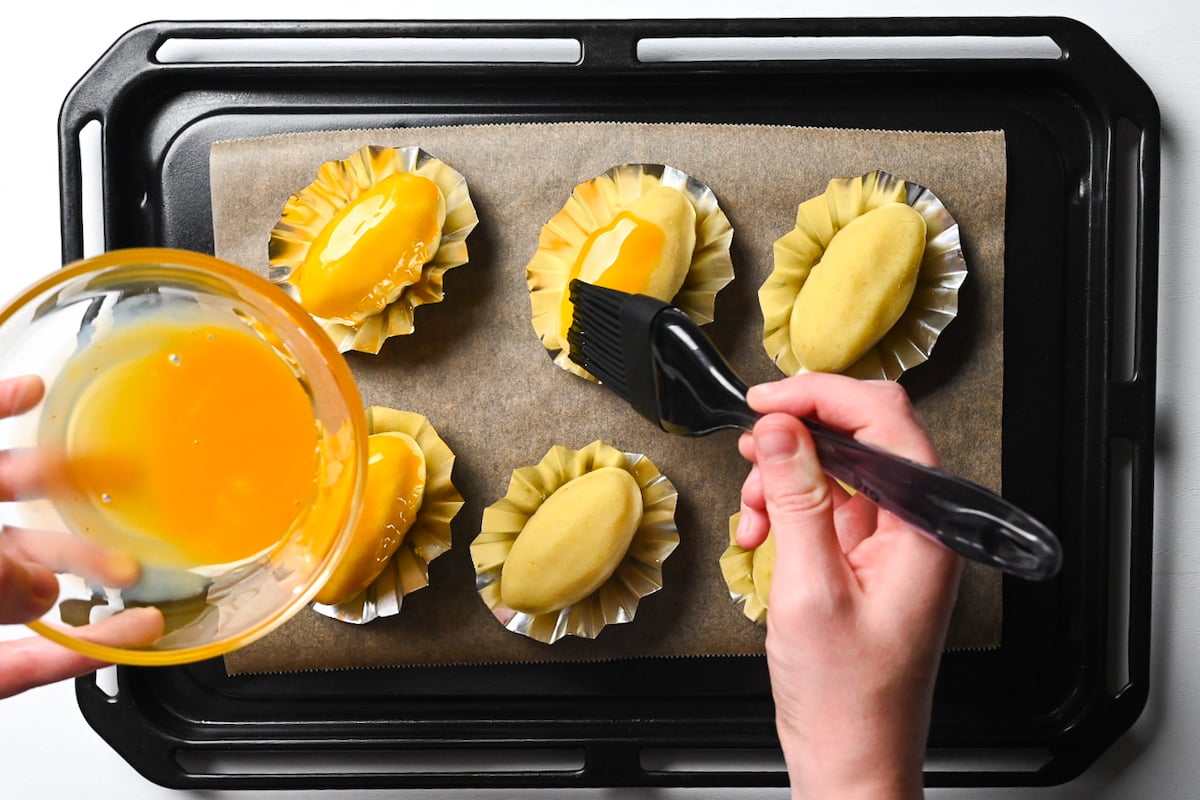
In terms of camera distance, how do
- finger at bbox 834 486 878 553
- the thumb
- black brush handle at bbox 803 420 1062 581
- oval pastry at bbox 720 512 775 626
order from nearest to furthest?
1. black brush handle at bbox 803 420 1062 581
2. the thumb
3. finger at bbox 834 486 878 553
4. oval pastry at bbox 720 512 775 626

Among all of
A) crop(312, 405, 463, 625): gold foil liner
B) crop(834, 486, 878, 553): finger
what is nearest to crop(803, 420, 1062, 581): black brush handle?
crop(834, 486, 878, 553): finger

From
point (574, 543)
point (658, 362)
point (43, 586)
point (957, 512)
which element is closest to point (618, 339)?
point (658, 362)

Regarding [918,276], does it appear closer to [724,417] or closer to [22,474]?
[724,417]

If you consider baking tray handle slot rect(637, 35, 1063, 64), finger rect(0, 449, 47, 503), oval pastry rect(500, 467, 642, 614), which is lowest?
oval pastry rect(500, 467, 642, 614)

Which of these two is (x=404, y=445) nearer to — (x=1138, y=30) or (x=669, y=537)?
(x=669, y=537)

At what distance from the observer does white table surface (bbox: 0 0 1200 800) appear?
769mm

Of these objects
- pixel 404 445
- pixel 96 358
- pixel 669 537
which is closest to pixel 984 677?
pixel 669 537

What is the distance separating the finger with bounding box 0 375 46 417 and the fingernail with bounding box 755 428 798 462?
0.42 metres

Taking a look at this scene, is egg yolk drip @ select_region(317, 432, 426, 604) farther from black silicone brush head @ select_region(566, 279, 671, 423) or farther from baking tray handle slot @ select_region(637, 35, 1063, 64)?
baking tray handle slot @ select_region(637, 35, 1063, 64)

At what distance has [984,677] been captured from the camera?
0.77 meters

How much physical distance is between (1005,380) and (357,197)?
534 mm

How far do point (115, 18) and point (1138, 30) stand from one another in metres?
0.84

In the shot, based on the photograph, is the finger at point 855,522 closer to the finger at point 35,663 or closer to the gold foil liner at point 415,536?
the gold foil liner at point 415,536

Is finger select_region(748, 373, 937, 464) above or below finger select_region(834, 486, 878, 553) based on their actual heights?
above
